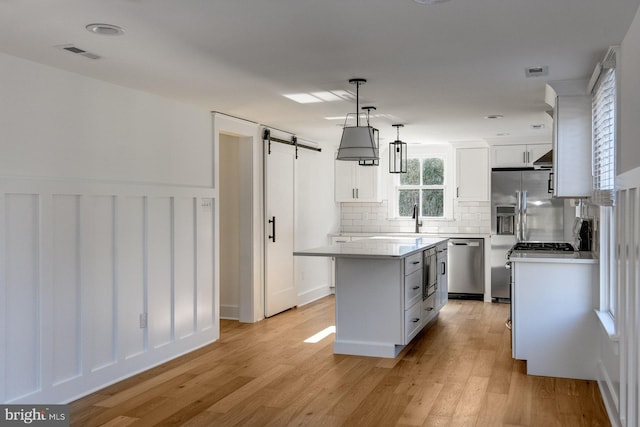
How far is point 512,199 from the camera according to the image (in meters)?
7.73

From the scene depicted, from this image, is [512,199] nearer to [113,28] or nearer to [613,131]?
[613,131]

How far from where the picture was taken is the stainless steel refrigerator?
24.7ft

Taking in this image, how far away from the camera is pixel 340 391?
Result: 4.02 m

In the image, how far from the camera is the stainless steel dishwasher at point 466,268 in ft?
26.0

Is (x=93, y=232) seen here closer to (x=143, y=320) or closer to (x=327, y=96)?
(x=143, y=320)

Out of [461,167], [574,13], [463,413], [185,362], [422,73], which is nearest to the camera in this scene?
[574,13]

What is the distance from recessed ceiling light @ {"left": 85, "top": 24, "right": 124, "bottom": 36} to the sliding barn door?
140 inches

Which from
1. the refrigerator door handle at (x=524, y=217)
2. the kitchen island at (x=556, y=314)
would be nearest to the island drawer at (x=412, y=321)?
the kitchen island at (x=556, y=314)

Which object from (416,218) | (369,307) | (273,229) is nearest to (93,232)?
(369,307)

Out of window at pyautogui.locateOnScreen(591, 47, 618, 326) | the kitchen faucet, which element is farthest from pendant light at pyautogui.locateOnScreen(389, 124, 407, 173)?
window at pyautogui.locateOnScreen(591, 47, 618, 326)

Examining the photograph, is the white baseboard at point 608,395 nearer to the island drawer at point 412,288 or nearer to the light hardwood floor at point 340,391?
the light hardwood floor at point 340,391

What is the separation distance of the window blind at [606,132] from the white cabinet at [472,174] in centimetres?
397

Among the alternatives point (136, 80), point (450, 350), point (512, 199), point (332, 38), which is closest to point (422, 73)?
point (332, 38)

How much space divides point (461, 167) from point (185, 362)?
4.98m
